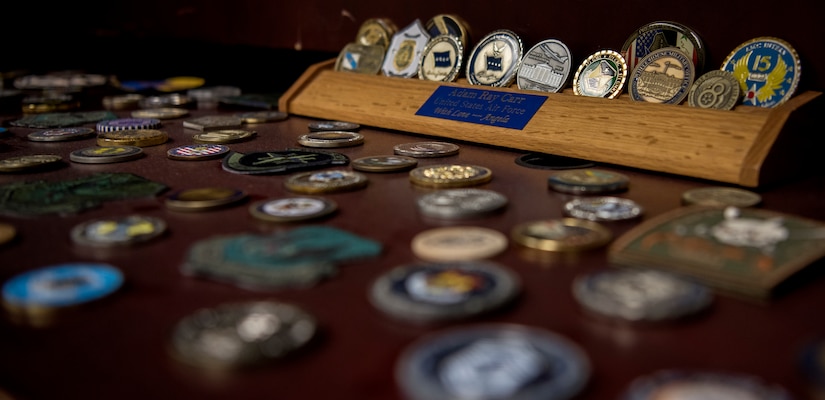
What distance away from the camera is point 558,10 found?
6.23ft

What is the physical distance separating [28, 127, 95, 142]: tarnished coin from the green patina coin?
50cm

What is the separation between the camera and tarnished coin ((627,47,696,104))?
156 cm

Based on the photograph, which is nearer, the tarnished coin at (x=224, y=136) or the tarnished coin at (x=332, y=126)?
the tarnished coin at (x=224, y=136)

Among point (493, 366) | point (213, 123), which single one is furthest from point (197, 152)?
point (493, 366)

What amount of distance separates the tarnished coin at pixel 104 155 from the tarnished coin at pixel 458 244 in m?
0.83

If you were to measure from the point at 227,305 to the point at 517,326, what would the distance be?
319mm

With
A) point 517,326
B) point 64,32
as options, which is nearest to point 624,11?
point 517,326

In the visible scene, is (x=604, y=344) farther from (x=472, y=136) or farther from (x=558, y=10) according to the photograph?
(x=558, y=10)

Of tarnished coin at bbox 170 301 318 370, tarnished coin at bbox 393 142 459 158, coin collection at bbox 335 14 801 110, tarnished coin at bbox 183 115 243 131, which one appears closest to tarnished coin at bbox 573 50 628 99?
coin collection at bbox 335 14 801 110

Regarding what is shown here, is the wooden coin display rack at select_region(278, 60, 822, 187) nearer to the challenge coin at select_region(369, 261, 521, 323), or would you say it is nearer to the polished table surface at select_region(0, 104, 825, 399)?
the polished table surface at select_region(0, 104, 825, 399)

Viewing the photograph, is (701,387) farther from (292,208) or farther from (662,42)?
(662,42)

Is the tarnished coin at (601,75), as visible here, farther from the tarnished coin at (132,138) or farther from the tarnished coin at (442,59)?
the tarnished coin at (132,138)

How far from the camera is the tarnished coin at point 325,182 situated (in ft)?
4.36

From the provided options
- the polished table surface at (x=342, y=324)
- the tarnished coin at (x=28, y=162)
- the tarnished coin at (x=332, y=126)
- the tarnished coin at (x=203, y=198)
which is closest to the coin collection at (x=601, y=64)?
the tarnished coin at (x=332, y=126)
